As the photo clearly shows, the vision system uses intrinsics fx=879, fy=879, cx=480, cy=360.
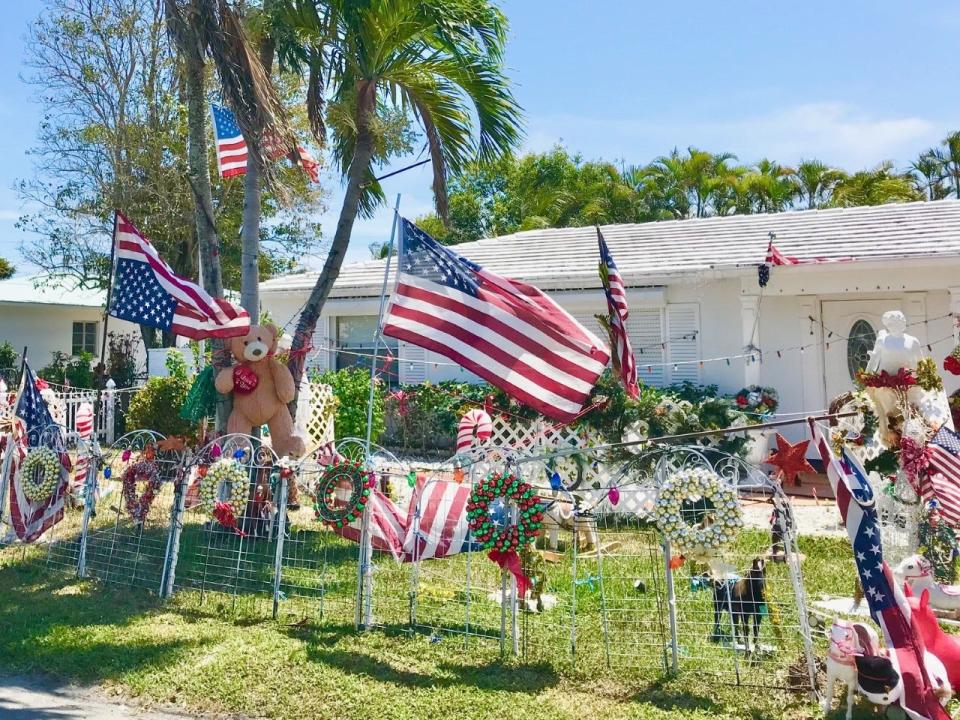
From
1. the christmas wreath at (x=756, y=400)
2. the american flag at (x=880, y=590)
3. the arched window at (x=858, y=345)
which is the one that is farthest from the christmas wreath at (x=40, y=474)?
the arched window at (x=858, y=345)

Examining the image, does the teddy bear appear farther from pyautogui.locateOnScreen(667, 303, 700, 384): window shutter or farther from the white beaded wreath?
pyautogui.locateOnScreen(667, 303, 700, 384): window shutter

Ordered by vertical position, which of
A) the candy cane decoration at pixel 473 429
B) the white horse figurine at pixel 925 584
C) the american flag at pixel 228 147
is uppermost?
the american flag at pixel 228 147

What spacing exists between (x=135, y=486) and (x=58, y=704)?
2.94 metres

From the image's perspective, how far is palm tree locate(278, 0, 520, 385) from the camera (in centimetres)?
884

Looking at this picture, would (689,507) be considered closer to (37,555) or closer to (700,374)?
(37,555)

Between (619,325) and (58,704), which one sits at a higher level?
(619,325)

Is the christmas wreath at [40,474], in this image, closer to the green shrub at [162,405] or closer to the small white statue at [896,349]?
the green shrub at [162,405]

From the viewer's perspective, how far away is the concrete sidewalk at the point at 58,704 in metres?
5.05

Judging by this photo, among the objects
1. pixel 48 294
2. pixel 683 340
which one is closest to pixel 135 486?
pixel 683 340

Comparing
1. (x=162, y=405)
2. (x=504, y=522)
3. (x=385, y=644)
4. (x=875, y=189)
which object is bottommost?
(x=385, y=644)

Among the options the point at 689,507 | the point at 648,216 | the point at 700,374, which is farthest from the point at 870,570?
the point at 648,216

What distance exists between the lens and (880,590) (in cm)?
468

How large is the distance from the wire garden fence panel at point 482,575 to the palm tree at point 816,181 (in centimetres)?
2099

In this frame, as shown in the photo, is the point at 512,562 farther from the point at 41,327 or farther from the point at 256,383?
the point at 41,327
